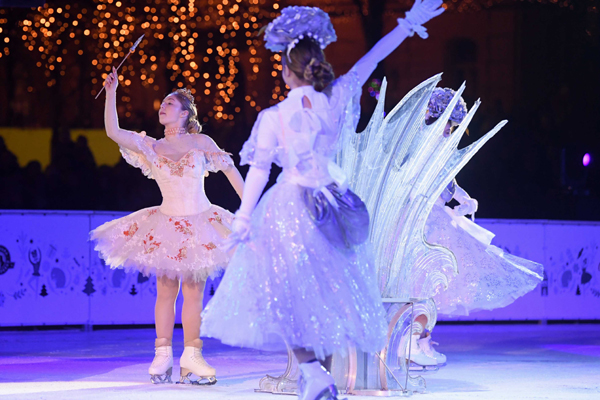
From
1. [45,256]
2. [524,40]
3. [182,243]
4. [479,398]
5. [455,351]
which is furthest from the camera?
[524,40]

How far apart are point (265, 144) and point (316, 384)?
88 cm

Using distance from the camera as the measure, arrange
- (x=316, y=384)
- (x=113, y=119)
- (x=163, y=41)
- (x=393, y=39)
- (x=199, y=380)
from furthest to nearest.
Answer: (x=163, y=41), (x=113, y=119), (x=199, y=380), (x=393, y=39), (x=316, y=384)

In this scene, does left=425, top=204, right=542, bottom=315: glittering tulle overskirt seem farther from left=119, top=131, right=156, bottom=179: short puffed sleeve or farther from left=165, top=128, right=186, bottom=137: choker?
left=119, top=131, right=156, bottom=179: short puffed sleeve

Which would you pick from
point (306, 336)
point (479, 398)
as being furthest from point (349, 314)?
point (479, 398)

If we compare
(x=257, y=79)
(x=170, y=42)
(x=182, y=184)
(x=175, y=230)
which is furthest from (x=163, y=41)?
(x=175, y=230)

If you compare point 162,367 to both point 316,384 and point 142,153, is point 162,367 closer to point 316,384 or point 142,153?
point 142,153

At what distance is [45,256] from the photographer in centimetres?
686

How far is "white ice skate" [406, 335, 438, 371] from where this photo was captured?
4.44 metres

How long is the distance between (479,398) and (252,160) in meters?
1.57

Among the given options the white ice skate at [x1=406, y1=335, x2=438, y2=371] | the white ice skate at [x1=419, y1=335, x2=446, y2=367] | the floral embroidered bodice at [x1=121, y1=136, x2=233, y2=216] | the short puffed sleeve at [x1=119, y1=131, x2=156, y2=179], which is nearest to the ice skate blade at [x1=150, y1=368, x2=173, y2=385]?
the floral embroidered bodice at [x1=121, y1=136, x2=233, y2=216]

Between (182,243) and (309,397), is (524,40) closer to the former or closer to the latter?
(182,243)

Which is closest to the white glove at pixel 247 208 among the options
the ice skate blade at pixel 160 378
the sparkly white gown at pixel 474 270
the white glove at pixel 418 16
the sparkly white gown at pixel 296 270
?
the sparkly white gown at pixel 296 270

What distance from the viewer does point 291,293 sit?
2732 millimetres

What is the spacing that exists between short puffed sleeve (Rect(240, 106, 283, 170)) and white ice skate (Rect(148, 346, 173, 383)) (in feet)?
5.10
